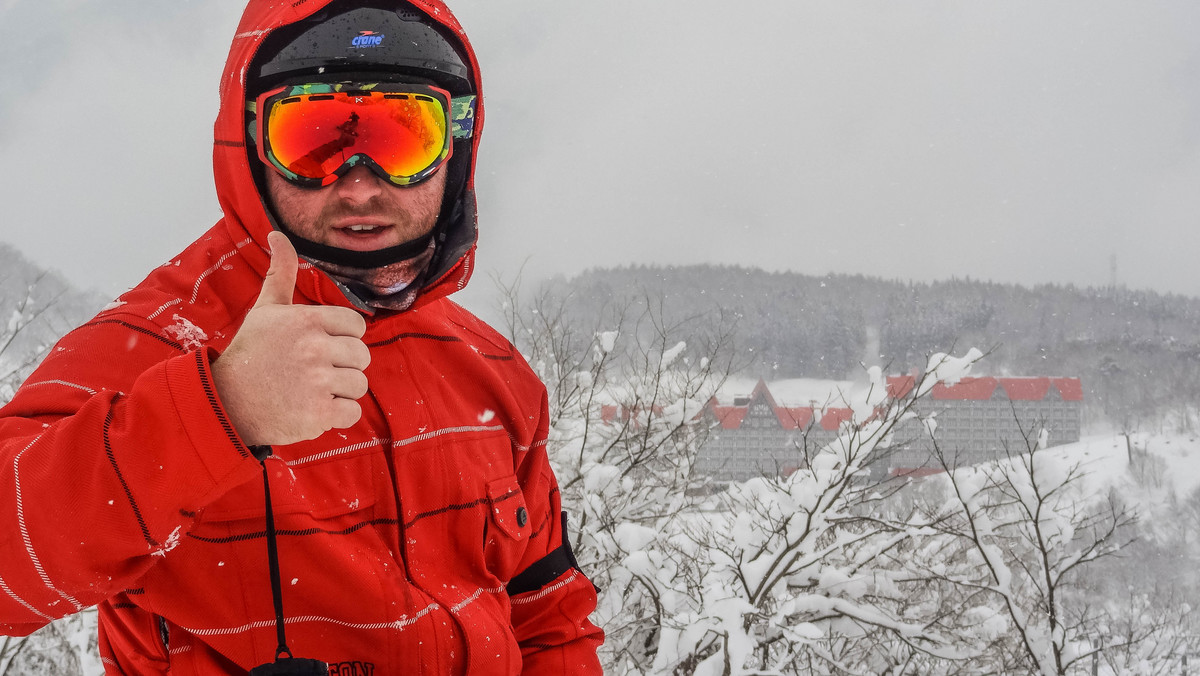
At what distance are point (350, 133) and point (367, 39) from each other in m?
0.18

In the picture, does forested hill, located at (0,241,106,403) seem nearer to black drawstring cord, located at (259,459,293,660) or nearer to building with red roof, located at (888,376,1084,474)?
black drawstring cord, located at (259,459,293,660)

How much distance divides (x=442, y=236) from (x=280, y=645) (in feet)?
2.52

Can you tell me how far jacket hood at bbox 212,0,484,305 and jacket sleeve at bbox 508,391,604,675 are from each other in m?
0.49

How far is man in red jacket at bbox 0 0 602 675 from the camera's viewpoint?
82 cm

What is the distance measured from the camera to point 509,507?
1.52 meters

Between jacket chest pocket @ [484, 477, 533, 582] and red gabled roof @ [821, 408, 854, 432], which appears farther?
red gabled roof @ [821, 408, 854, 432]

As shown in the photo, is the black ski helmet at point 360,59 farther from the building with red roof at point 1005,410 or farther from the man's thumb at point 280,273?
the building with red roof at point 1005,410

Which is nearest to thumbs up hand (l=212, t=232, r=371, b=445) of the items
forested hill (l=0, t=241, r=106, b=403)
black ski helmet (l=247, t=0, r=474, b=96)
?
black ski helmet (l=247, t=0, r=474, b=96)

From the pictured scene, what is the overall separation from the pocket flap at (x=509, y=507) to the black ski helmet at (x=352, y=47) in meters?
0.79

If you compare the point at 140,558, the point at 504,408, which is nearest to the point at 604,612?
the point at 504,408

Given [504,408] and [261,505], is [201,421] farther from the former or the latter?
[504,408]

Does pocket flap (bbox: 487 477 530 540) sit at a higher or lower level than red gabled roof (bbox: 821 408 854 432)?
higher

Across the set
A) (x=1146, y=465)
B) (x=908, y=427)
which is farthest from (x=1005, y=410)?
(x=908, y=427)

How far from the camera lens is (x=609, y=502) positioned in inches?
343
